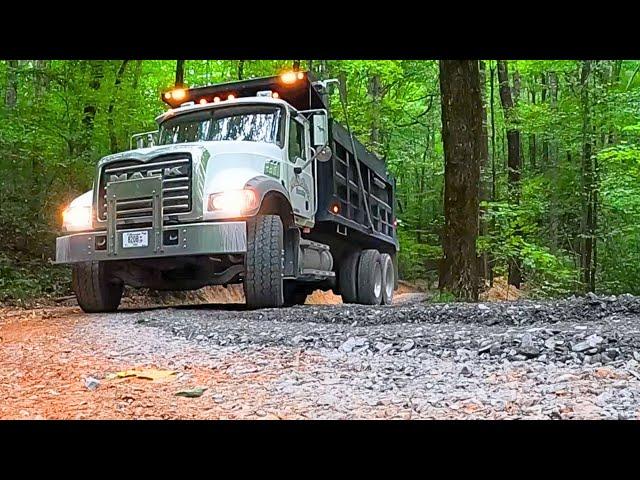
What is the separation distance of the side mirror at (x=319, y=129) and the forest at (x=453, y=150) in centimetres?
62

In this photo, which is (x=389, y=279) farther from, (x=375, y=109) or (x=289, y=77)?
(x=375, y=109)

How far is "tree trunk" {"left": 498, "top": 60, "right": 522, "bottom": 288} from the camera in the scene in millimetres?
11727

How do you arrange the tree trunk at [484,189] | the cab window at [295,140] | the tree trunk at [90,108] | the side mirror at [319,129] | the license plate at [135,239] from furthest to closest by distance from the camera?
the tree trunk at [484,189], the tree trunk at [90,108], the side mirror at [319,129], the cab window at [295,140], the license plate at [135,239]

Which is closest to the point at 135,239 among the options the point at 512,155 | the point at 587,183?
the point at 587,183

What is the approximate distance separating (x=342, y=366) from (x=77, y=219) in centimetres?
363

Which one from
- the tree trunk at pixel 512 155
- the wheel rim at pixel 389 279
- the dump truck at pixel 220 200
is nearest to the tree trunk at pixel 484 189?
the tree trunk at pixel 512 155

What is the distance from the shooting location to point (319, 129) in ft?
20.5

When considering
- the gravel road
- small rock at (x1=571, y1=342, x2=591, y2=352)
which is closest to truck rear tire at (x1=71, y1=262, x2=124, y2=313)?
the gravel road

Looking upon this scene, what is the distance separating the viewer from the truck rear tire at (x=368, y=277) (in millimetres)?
8195

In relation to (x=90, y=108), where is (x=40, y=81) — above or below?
above

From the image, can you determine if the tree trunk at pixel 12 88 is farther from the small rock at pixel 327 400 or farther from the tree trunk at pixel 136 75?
the small rock at pixel 327 400
